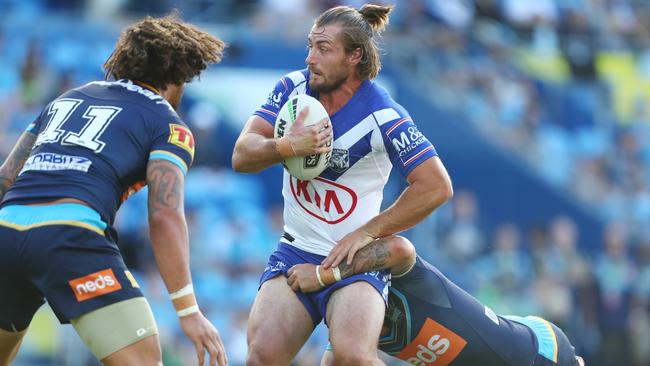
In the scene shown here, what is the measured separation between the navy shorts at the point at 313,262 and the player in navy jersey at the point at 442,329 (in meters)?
0.12

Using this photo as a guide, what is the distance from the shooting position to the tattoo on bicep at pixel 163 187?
226 inches

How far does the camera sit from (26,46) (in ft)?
47.3

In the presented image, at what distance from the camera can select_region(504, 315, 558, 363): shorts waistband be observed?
7699mm

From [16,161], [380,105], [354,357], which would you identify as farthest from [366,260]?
[16,161]

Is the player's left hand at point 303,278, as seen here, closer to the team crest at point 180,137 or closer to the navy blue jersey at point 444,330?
the navy blue jersey at point 444,330

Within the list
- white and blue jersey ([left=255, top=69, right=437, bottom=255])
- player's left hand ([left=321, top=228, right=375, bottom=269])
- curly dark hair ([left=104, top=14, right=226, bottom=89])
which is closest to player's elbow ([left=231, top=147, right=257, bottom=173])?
white and blue jersey ([left=255, top=69, right=437, bottom=255])

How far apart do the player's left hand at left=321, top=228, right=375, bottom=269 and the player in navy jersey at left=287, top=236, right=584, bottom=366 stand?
1.00 ft

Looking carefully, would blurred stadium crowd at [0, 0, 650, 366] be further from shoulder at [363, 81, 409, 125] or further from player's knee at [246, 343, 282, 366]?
shoulder at [363, 81, 409, 125]

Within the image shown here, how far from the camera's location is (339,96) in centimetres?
694

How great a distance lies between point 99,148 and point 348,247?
5.67 ft

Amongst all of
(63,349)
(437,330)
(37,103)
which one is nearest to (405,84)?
(37,103)

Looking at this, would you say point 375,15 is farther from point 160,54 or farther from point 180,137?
point 180,137

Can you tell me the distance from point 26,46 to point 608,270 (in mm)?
8736

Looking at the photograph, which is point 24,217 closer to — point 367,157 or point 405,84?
point 367,157
